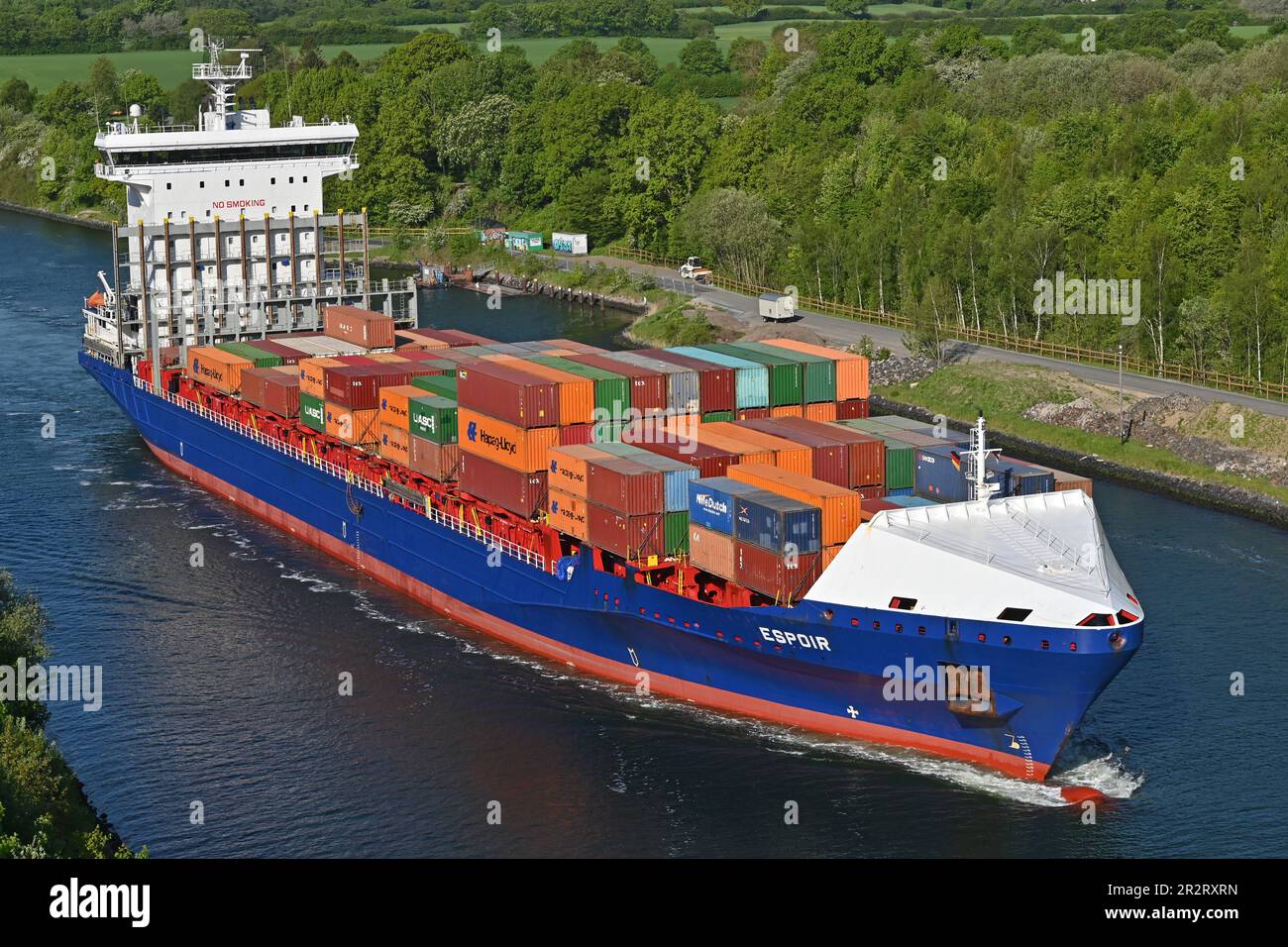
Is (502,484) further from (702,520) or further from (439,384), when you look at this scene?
(702,520)

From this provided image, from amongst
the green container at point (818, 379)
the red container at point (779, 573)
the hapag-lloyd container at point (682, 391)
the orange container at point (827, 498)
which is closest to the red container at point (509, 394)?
the hapag-lloyd container at point (682, 391)

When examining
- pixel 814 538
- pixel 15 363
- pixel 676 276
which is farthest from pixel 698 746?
pixel 676 276

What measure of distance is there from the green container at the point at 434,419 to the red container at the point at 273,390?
1120 cm

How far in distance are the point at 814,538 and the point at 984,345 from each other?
50.9m

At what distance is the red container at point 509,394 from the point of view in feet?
174

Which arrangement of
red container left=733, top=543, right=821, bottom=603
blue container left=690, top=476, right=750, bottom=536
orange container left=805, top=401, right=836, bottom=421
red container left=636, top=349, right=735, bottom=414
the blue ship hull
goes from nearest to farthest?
1. the blue ship hull
2. red container left=733, top=543, right=821, bottom=603
3. blue container left=690, top=476, right=750, bottom=536
4. red container left=636, top=349, right=735, bottom=414
5. orange container left=805, top=401, right=836, bottom=421

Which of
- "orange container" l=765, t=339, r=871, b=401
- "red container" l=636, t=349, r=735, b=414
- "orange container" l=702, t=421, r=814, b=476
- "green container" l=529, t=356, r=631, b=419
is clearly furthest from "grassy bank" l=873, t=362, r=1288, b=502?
"green container" l=529, t=356, r=631, b=419

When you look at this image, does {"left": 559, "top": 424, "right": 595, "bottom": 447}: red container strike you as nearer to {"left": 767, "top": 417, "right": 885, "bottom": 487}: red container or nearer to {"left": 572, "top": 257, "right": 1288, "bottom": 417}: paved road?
{"left": 767, "top": 417, "right": 885, "bottom": 487}: red container

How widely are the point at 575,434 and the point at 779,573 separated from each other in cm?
1046

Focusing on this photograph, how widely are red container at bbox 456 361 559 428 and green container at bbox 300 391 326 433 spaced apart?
10.7 m

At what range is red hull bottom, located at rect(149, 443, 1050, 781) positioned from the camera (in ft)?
151

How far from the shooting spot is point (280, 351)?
7494cm

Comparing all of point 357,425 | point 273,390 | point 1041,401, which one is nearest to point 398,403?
point 357,425

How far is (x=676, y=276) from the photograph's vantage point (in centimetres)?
12519
